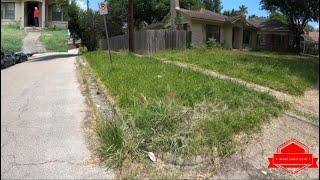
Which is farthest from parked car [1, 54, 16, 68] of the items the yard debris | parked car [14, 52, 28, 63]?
the yard debris

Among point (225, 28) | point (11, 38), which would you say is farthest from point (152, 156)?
point (225, 28)

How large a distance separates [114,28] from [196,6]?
11.0 m

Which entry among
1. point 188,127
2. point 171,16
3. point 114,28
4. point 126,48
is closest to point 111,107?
point 188,127

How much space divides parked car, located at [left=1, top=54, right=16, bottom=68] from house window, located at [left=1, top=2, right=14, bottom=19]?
0.14m

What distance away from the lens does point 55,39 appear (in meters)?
1.86

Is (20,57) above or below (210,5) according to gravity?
below

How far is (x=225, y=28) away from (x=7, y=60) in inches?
1294

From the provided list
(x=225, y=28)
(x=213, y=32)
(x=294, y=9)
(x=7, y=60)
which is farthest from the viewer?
(x=225, y=28)

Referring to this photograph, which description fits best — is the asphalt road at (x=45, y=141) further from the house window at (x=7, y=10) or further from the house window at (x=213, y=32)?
the house window at (x=213, y=32)

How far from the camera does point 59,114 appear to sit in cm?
733

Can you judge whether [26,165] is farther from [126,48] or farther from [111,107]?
[126,48]

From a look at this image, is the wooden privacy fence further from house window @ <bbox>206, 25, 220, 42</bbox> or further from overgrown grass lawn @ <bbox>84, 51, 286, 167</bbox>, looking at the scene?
overgrown grass lawn @ <bbox>84, 51, 286, 167</bbox>

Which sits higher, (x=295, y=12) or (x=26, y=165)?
(x=295, y=12)

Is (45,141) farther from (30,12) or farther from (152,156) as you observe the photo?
(30,12)
